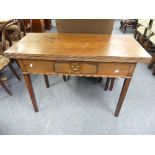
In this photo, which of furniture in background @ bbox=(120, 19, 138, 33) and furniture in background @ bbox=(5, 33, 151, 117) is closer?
furniture in background @ bbox=(5, 33, 151, 117)

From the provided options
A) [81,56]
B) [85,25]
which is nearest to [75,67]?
[81,56]

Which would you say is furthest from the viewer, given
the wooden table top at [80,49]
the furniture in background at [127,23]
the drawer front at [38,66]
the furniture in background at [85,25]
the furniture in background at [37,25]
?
the furniture in background at [127,23]

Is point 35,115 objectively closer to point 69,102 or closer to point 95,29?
point 69,102

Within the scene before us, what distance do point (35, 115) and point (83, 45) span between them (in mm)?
901

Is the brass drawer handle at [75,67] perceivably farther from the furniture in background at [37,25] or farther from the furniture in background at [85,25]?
the furniture in background at [37,25]

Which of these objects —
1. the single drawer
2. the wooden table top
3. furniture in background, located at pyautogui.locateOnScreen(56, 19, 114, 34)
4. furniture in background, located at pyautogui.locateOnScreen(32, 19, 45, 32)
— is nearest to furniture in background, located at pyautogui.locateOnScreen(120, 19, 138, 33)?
furniture in background, located at pyautogui.locateOnScreen(32, 19, 45, 32)

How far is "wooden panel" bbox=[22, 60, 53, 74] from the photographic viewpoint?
988 mm

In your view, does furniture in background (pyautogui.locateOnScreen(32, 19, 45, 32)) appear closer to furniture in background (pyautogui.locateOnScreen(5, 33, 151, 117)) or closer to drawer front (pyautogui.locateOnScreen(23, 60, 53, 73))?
furniture in background (pyautogui.locateOnScreen(5, 33, 151, 117))

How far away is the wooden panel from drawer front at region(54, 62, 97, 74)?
0.05 meters

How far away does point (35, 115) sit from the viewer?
141cm

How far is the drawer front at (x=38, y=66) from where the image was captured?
3.24ft

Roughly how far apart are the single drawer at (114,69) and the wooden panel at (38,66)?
Result: 1.25 ft

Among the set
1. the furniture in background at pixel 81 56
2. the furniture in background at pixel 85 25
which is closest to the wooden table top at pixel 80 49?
the furniture in background at pixel 81 56

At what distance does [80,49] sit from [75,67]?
5.4 inches
